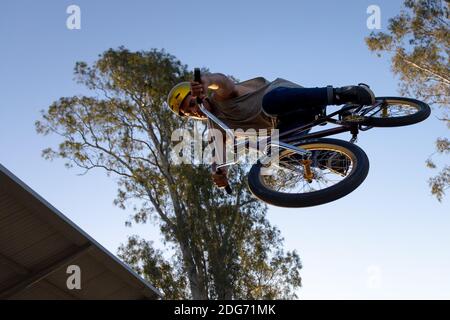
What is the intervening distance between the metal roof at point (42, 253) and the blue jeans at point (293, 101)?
355cm

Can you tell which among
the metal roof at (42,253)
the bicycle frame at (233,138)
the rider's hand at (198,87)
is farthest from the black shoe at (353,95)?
the metal roof at (42,253)

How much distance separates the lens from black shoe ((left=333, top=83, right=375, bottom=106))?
5688mm

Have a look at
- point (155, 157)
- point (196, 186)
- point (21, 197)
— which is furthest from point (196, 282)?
point (21, 197)

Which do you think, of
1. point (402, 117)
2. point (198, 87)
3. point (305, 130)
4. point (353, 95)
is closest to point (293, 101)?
point (305, 130)

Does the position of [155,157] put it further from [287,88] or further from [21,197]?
[287,88]

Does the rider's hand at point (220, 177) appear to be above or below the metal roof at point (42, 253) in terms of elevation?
below

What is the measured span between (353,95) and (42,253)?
5368 millimetres

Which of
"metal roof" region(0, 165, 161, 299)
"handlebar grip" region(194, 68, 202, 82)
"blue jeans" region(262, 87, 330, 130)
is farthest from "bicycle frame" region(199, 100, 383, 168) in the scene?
"metal roof" region(0, 165, 161, 299)

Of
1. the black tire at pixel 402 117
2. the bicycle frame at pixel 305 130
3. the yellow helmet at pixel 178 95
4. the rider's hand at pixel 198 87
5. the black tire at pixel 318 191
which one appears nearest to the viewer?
the black tire at pixel 318 191

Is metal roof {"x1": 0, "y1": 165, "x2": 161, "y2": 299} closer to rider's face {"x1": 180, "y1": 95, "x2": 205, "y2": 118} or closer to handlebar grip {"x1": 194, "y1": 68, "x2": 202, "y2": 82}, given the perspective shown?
rider's face {"x1": 180, "y1": 95, "x2": 205, "y2": 118}

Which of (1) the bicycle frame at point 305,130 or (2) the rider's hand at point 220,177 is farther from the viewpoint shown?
(2) the rider's hand at point 220,177

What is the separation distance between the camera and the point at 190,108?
578cm

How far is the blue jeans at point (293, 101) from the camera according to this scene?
5.62 meters

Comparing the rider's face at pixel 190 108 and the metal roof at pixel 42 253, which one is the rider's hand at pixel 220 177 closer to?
the rider's face at pixel 190 108
